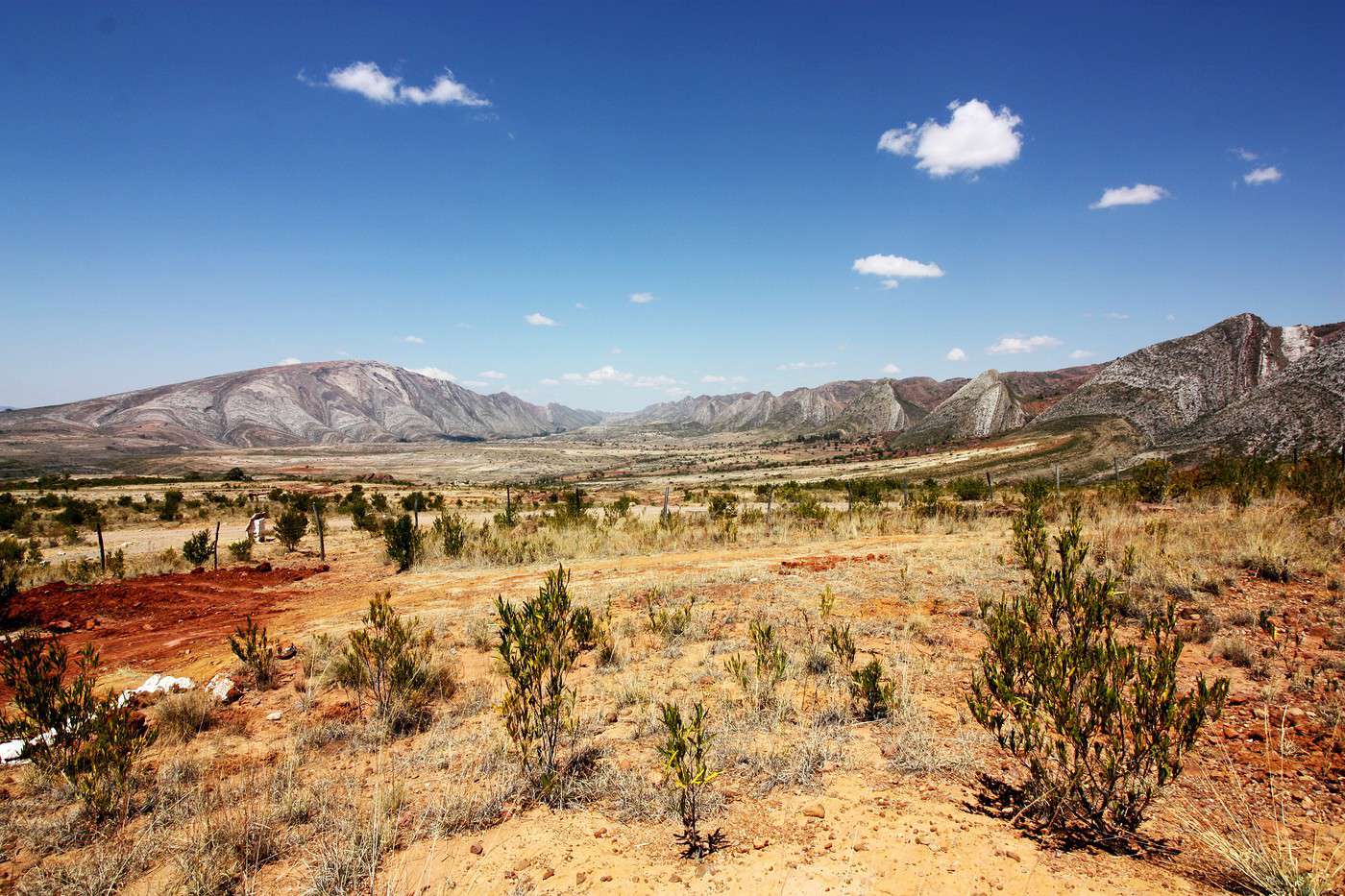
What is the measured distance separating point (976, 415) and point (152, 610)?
6577 centimetres

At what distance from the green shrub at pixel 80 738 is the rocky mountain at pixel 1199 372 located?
41.7 meters

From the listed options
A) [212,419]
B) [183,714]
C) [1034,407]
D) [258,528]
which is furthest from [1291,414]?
[212,419]

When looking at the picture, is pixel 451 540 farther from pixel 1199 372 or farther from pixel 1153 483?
pixel 1199 372

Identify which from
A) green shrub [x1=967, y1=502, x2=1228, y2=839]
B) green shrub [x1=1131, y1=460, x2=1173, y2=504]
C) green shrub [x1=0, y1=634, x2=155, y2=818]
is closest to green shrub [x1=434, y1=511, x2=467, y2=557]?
green shrub [x1=0, y1=634, x2=155, y2=818]

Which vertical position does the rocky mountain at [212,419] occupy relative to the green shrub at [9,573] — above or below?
above

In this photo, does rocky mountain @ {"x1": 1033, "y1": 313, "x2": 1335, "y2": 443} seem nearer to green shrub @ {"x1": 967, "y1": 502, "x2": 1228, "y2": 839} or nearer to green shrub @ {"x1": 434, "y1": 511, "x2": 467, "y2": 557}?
green shrub @ {"x1": 967, "y1": 502, "x2": 1228, "y2": 839}

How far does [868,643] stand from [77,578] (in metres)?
18.8

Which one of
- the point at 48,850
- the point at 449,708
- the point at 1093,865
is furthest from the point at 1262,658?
the point at 48,850

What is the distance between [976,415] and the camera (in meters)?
59.5

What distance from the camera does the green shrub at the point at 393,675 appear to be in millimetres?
5617

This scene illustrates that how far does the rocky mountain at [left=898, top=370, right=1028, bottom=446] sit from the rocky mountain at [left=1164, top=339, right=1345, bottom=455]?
87.0ft

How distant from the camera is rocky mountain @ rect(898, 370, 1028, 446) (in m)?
56.8

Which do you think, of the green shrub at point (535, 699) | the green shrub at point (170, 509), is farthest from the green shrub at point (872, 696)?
the green shrub at point (170, 509)

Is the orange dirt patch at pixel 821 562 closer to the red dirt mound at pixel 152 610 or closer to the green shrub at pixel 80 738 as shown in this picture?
the green shrub at pixel 80 738
